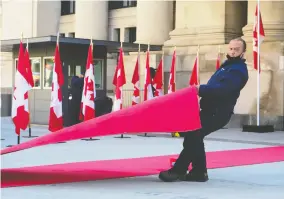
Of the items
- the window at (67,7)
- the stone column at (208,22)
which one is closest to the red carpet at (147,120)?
the stone column at (208,22)

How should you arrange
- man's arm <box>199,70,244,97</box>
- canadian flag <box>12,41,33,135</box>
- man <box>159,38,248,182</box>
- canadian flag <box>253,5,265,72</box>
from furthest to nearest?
canadian flag <box>253,5,265,72</box> < canadian flag <box>12,41,33,135</box> < man <box>159,38,248,182</box> < man's arm <box>199,70,244,97</box>

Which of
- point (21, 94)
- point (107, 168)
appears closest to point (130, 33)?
point (21, 94)

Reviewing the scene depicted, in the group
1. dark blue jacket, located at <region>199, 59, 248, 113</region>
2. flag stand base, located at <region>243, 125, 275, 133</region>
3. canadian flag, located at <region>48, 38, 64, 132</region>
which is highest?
dark blue jacket, located at <region>199, 59, 248, 113</region>

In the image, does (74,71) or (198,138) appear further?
(74,71)

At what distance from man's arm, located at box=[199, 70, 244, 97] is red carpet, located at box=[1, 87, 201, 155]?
16 centimetres

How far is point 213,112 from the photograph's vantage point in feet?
27.9

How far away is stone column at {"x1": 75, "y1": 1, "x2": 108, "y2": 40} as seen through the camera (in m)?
34.3

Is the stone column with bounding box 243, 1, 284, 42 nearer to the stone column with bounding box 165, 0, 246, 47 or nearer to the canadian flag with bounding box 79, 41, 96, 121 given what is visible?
the stone column with bounding box 165, 0, 246, 47

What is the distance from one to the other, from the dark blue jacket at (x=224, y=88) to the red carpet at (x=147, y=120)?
168mm

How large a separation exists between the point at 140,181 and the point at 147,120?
84cm

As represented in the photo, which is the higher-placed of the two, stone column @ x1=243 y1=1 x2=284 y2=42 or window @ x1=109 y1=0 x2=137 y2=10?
window @ x1=109 y1=0 x2=137 y2=10

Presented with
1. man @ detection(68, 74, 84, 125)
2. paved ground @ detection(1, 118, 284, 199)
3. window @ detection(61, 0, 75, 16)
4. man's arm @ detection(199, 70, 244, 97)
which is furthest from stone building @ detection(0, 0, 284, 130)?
man's arm @ detection(199, 70, 244, 97)

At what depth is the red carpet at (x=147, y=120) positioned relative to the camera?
8.43m

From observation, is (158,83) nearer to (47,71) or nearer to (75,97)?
(75,97)
